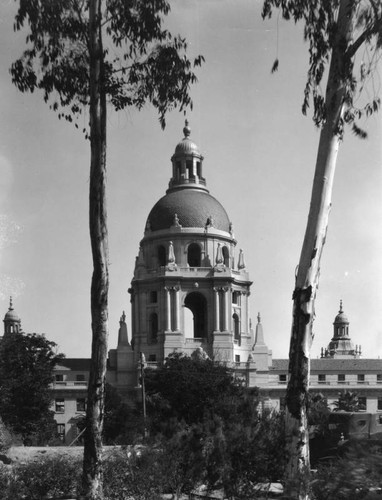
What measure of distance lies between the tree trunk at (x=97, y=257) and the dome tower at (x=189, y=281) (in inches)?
2020

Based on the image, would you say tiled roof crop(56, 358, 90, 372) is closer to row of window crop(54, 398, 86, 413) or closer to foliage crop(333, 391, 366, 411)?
row of window crop(54, 398, 86, 413)

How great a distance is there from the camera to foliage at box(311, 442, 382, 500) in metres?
8.29

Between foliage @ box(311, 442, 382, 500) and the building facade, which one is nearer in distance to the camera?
foliage @ box(311, 442, 382, 500)

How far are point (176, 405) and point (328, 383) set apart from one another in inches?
1083

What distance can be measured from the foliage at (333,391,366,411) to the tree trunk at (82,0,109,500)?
50.4 meters

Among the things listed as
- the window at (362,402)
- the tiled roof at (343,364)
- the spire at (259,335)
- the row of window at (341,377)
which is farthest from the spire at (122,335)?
the window at (362,402)

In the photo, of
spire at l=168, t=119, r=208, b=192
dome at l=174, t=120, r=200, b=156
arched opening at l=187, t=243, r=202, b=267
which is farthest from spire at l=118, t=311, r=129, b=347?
dome at l=174, t=120, r=200, b=156

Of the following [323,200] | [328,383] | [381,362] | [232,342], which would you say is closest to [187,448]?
[323,200]

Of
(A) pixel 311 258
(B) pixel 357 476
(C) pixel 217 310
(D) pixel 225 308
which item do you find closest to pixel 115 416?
(C) pixel 217 310

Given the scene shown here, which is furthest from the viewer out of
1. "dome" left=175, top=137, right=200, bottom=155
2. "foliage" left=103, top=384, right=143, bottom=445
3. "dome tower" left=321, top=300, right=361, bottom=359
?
"dome tower" left=321, top=300, right=361, bottom=359

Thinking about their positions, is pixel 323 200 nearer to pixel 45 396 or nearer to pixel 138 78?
pixel 138 78

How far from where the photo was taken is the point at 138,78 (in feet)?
52.9

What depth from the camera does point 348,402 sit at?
64812 millimetres

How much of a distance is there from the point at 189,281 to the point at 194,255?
3.23 meters
